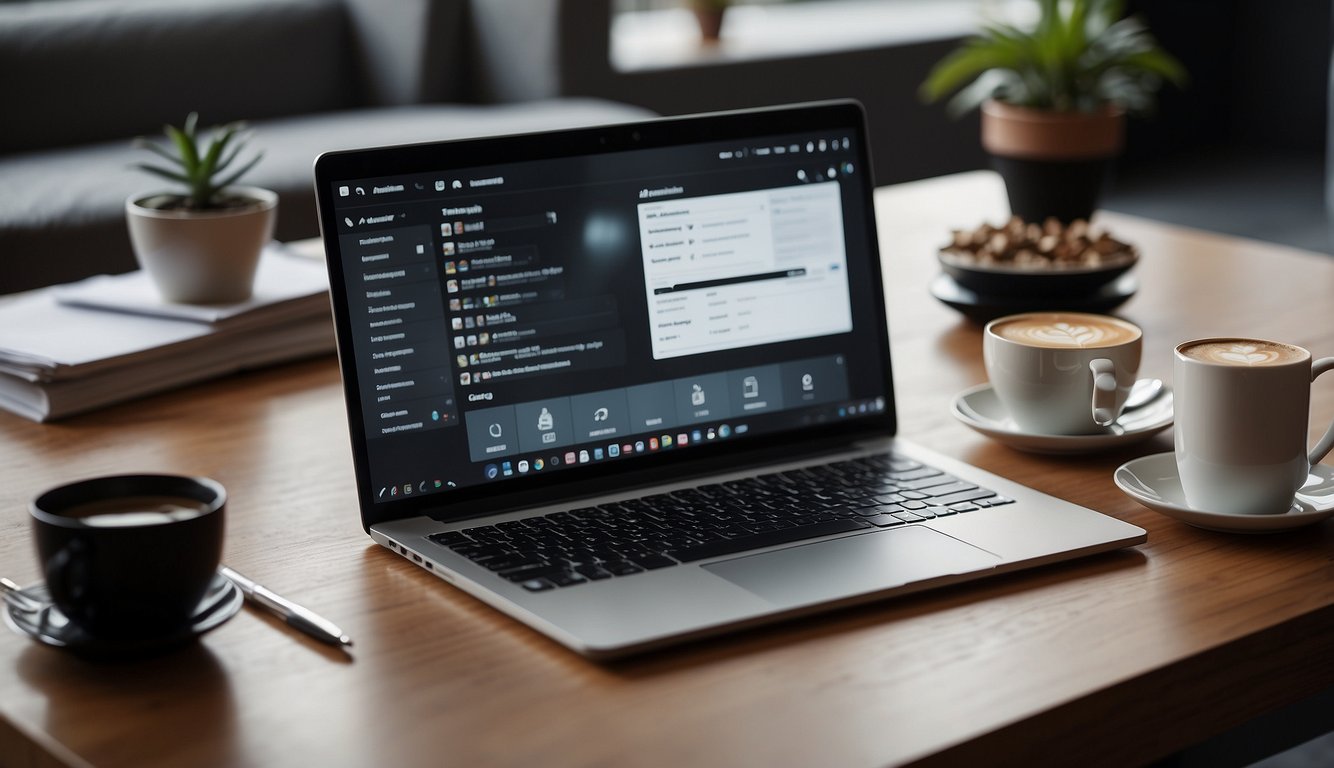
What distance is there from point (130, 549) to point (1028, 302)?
35.7 inches

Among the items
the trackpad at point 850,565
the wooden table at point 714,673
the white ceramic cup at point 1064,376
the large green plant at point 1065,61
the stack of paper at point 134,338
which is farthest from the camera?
the large green plant at point 1065,61

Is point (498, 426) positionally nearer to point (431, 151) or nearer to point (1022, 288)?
point (431, 151)

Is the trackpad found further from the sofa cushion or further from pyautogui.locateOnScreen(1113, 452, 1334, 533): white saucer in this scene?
the sofa cushion

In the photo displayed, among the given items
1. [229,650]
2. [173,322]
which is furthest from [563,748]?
[173,322]

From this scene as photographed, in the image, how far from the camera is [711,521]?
875mm

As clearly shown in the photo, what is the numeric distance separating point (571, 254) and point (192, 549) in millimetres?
354

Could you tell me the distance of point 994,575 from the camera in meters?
0.81

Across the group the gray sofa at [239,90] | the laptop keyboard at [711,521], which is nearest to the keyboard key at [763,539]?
the laptop keyboard at [711,521]

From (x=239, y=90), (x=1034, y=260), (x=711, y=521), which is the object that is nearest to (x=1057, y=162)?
(x=1034, y=260)

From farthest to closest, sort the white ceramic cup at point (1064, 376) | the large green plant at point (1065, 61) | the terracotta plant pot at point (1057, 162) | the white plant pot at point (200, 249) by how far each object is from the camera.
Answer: the large green plant at point (1065, 61) < the terracotta plant pot at point (1057, 162) < the white plant pot at point (200, 249) < the white ceramic cup at point (1064, 376)

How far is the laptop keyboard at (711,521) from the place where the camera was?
2.66 feet

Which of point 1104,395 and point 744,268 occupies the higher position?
point 744,268

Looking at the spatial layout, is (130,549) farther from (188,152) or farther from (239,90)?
(239,90)

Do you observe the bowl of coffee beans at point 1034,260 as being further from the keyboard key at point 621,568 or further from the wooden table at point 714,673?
the keyboard key at point 621,568
